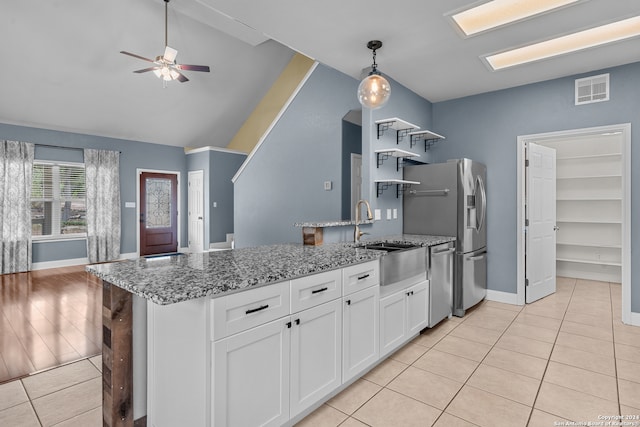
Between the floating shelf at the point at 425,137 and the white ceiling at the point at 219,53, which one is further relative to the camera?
the floating shelf at the point at 425,137

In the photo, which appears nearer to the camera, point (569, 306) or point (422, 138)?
point (569, 306)

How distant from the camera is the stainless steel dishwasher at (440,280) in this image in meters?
3.20

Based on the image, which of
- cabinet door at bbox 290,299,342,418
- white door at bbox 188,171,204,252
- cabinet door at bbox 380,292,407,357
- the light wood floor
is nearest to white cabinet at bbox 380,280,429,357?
cabinet door at bbox 380,292,407,357

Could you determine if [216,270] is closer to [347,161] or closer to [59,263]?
[347,161]

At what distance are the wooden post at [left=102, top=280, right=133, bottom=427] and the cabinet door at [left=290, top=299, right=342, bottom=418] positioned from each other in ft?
2.58

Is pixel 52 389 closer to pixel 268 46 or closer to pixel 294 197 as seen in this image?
pixel 294 197

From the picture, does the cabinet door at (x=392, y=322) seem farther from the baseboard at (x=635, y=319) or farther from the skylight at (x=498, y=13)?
the baseboard at (x=635, y=319)

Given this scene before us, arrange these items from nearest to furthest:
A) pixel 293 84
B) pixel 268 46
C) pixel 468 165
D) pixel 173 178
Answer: pixel 468 165 → pixel 268 46 → pixel 293 84 → pixel 173 178

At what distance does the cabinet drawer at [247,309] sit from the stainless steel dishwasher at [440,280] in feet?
6.28

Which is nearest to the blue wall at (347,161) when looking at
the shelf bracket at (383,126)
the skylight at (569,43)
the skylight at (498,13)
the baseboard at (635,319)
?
the shelf bracket at (383,126)

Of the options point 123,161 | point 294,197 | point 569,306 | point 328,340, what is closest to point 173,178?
point 123,161

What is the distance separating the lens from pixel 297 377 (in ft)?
5.82

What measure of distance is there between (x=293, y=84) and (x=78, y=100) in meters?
4.01

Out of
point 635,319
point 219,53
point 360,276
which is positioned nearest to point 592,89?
point 635,319
